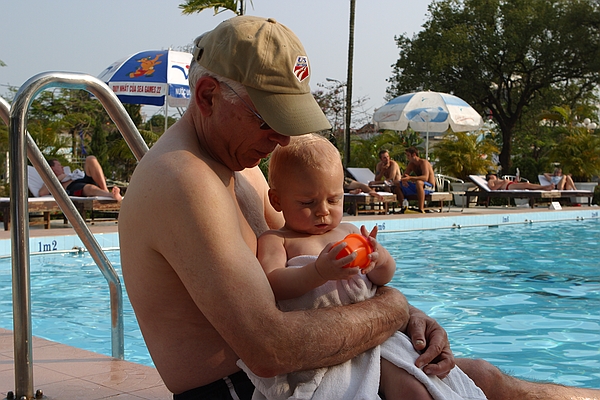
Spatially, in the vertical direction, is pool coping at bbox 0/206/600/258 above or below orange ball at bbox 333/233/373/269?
below

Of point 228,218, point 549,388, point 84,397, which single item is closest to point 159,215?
point 228,218

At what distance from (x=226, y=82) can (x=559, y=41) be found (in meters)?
37.1

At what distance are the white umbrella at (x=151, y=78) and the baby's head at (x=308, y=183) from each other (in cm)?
1371

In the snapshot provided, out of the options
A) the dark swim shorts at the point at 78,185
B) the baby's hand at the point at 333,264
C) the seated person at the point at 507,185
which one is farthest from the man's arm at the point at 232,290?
the seated person at the point at 507,185

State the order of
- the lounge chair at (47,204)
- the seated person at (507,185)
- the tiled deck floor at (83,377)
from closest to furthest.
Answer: the tiled deck floor at (83,377)
the lounge chair at (47,204)
the seated person at (507,185)

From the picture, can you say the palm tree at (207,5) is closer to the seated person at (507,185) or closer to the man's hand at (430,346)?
the seated person at (507,185)

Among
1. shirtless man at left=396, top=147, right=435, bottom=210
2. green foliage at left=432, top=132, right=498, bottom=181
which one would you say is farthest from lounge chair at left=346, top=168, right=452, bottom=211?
green foliage at left=432, top=132, right=498, bottom=181

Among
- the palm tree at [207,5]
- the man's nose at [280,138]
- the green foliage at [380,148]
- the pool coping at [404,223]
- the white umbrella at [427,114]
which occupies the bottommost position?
the pool coping at [404,223]

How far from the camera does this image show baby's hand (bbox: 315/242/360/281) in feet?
5.34

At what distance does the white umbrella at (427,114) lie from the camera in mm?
20094

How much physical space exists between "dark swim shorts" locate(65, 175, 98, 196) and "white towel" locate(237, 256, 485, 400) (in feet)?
37.5

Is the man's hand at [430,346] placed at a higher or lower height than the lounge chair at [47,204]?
higher

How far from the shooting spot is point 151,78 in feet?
50.6

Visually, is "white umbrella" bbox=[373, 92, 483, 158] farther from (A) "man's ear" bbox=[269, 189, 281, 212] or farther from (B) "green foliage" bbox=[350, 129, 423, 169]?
(A) "man's ear" bbox=[269, 189, 281, 212]
